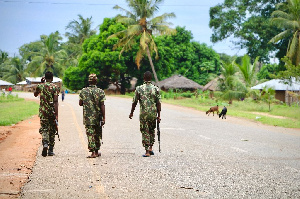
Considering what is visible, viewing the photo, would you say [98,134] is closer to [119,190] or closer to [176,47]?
[119,190]

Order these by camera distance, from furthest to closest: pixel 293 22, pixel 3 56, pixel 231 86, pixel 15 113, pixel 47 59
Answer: pixel 3 56, pixel 47 59, pixel 293 22, pixel 231 86, pixel 15 113

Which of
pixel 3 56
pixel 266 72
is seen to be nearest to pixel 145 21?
pixel 266 72

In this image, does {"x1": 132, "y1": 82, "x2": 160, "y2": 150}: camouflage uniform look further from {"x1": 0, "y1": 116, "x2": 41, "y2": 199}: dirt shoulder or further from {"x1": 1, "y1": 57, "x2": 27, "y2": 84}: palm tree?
{"x1": 1, "y1": 57, "x2": 27, "y2": 84}: palm tree

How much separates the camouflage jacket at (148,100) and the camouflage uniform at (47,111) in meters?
1.77

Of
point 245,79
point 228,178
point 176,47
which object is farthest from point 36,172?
point 176,47

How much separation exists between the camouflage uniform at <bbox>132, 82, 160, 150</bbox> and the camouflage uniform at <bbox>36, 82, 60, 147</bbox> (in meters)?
1.77

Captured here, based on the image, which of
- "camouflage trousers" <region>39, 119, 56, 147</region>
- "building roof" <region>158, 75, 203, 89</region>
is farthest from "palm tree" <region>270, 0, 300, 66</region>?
"camouflage trousers" <region>39, 119, 56, 147</region>

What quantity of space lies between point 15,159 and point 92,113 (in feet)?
5.90

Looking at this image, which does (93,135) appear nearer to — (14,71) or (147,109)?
(147,109)

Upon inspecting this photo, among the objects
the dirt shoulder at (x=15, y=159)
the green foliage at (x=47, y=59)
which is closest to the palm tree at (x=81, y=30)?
the green foliage at (x=47, y=59)

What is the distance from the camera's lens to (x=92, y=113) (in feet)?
26.3

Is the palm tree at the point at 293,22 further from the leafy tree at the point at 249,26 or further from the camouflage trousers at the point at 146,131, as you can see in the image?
the camouflage trousers at the point at 146,131

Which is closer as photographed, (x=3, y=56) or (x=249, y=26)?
(x=249, y=26)

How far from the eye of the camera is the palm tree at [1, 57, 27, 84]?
82688 mm
